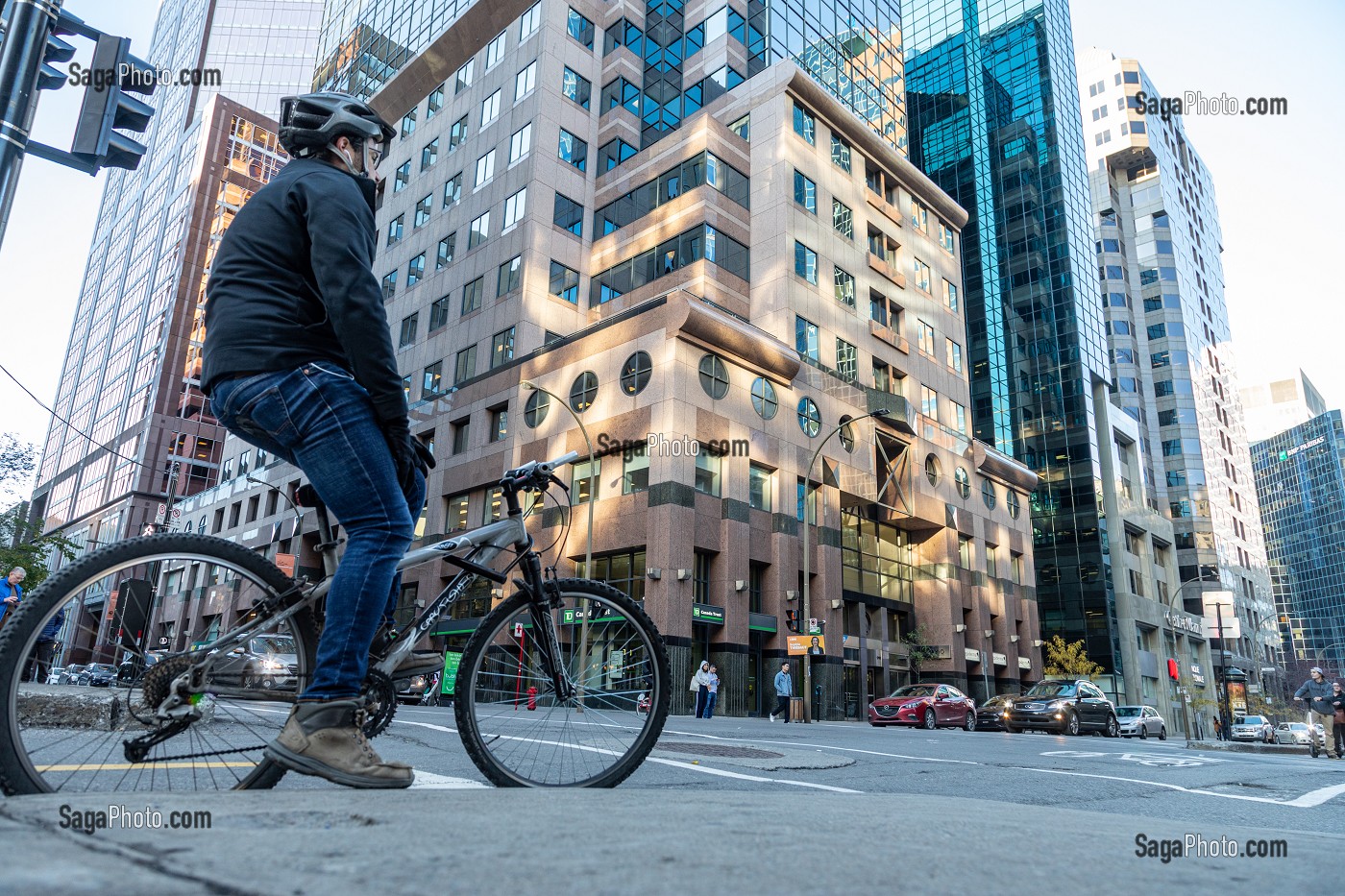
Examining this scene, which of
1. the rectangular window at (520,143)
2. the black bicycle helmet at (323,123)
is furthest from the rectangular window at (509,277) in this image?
the black bicycle helmet at (323,123)

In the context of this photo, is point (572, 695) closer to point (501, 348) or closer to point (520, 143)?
A: point (501, 348)

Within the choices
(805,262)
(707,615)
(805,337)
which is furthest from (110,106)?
(805,262)

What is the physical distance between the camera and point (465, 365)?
4469cm

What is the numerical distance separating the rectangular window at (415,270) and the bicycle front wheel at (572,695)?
50.0 metres

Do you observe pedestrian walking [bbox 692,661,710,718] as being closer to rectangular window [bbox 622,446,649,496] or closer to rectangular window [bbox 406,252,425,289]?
rectangular window [bbox 622,446,649,496]

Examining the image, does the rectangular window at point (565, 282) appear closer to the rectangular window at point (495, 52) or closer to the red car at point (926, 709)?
the rectangular window at point (495, 52)

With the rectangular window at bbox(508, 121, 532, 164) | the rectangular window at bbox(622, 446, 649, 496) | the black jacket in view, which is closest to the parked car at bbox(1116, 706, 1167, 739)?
the rectangular window at bbox(622, 446, 649, 496)

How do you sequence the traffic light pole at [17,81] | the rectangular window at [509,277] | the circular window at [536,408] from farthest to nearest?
the rectangular window at [509,277] < the circular window at [536,408] < the traffic light pole at [17,81]

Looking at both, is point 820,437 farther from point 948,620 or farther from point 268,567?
point 268,567

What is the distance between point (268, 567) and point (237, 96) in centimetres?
13867

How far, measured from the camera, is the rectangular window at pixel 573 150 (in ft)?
149

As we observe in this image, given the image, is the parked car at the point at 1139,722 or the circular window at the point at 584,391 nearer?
the parked car at the point at 1139,722

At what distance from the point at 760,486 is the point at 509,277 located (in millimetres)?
17195

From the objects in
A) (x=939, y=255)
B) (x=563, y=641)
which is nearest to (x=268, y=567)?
(x=563, y=641)
